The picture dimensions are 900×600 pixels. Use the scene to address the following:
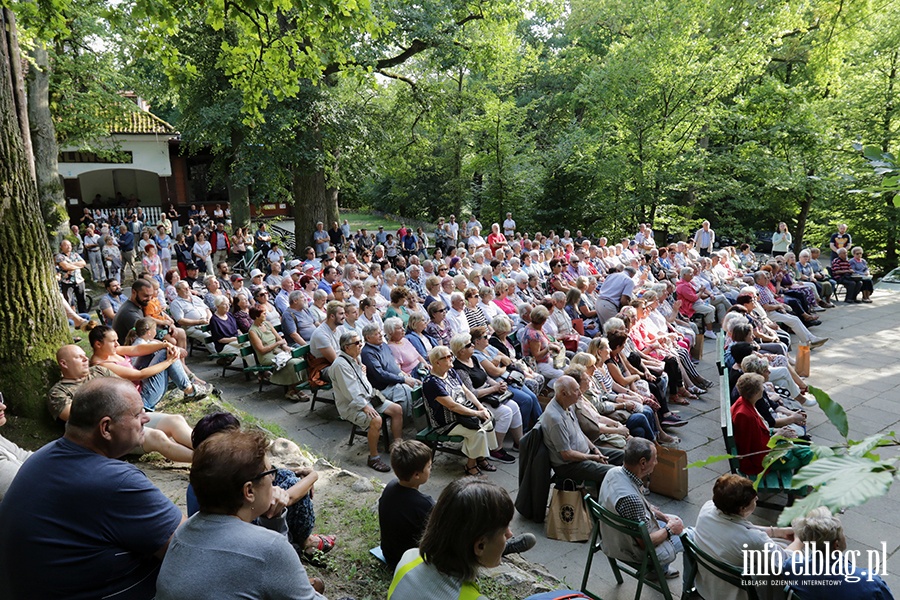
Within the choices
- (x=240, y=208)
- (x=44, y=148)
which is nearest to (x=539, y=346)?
(x=44, y=148)

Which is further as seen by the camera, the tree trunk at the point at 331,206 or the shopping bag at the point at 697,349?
the tree trunk at the point at 331,206

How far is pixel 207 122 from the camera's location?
15266mm

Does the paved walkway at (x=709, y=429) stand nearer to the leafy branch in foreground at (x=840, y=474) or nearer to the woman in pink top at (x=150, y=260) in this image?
the leafy branch in foreground at (x=840, y=474)

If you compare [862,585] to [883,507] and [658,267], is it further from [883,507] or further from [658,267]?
[658,267]

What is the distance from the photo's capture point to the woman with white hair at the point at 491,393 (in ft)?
19.5

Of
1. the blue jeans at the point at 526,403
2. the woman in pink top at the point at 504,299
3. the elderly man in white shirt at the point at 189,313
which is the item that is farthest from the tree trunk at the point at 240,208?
the blue jeans at the point at 526,403

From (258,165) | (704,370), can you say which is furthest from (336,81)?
(704,370)

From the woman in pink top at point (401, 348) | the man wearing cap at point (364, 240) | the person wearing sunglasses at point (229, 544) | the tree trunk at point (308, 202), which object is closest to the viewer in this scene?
the person wearing sunglasses at point (229, 544)

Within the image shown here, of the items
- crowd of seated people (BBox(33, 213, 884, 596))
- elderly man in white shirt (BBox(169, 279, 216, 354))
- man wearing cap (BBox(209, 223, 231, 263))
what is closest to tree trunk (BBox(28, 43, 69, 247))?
crowd of seated people (BBox(33, 213, 884, 596))

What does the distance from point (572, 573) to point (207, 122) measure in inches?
579

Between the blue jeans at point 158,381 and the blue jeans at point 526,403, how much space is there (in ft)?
10.8

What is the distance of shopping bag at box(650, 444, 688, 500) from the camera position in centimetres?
503

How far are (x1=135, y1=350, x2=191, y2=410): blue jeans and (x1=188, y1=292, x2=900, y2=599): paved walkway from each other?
1.22 m

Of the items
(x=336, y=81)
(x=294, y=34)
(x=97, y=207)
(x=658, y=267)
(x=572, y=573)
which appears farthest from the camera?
(x=97, y=207)
